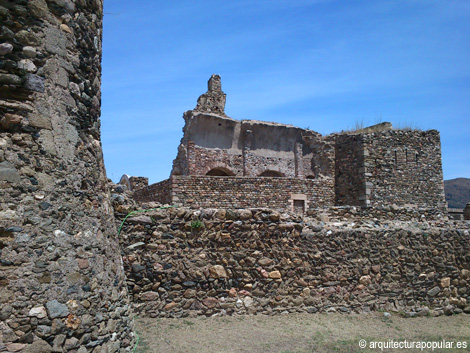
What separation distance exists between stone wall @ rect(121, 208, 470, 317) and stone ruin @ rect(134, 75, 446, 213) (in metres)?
6.99

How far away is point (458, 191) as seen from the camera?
61.1 m

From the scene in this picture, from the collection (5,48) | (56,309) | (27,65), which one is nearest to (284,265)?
(56,309)

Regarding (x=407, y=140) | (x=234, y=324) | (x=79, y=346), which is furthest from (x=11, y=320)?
(x=407, y=140)

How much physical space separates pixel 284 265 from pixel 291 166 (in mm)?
18109

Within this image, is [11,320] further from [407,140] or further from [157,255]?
[407,140]

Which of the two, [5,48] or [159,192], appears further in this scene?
[159,192]

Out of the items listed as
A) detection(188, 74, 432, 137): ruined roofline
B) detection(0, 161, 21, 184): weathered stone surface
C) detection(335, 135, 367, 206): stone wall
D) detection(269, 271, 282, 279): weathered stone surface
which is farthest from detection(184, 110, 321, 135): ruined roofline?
detection(0, 161, 21, 184): weathered stone surface

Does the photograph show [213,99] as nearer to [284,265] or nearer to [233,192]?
[233,192]

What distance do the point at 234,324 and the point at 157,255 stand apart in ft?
4.87

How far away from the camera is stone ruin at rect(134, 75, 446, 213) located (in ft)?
48.6

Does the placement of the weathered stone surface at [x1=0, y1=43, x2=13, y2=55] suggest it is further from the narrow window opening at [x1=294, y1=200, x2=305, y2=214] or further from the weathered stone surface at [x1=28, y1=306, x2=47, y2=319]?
the narrow window opening at [x1=294, y1=200, x2=305, y2=214]

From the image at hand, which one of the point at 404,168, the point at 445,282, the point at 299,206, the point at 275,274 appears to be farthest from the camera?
the point at 404,168

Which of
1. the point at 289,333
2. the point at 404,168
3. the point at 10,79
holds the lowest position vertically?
the point at 289,333

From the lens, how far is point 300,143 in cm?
2497
